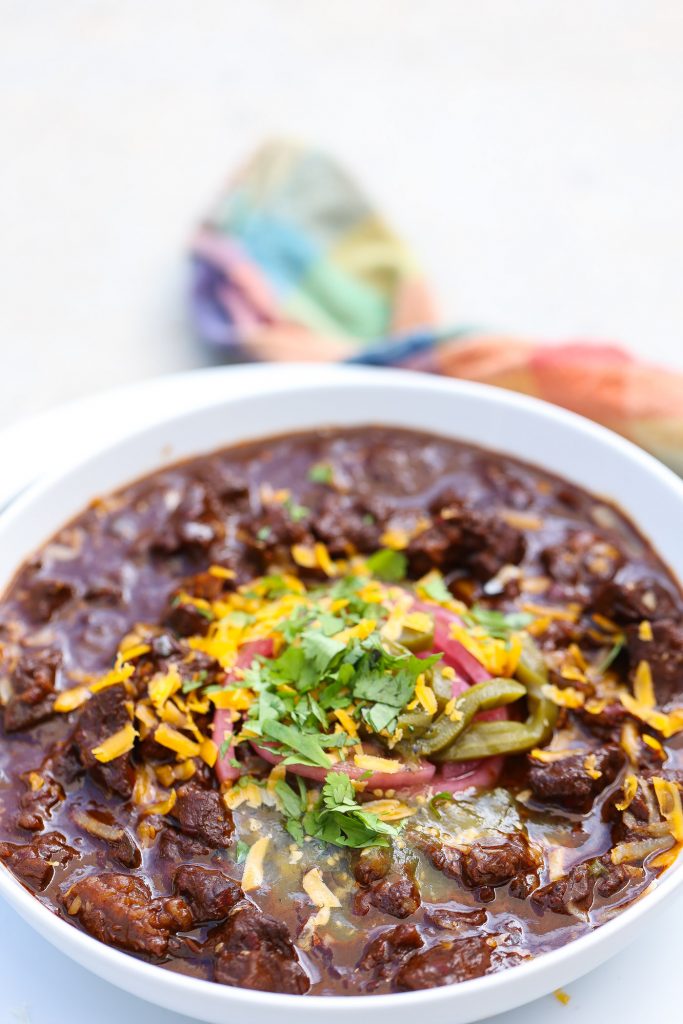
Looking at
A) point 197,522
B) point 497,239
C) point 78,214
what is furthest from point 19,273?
point 197,522

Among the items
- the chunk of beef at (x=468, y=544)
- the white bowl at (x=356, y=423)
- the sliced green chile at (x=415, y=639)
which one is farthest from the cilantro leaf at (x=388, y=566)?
the white bowl at (x=356, y=423)

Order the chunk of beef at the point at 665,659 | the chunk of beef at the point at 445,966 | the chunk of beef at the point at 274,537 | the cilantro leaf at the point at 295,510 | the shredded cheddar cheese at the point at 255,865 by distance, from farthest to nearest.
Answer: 1. the cilantro leaf at the point at 295,510
2. the chunk of beef at the point at 274,537
3. the chunk of beef at the point at 665,659
4. the shredded cheddar cheese at the point at 255,865
5. the chunk of beef at the point at 445,966

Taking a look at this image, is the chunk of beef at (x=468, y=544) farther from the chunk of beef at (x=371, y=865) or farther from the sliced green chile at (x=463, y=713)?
the chunk of beef at (x=371, y=865)

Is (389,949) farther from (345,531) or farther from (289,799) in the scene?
(345,531)

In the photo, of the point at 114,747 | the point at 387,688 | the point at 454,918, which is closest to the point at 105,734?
the point at 114,747

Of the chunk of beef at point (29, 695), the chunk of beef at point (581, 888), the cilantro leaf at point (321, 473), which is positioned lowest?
the chunk of beef at point (581, 888)

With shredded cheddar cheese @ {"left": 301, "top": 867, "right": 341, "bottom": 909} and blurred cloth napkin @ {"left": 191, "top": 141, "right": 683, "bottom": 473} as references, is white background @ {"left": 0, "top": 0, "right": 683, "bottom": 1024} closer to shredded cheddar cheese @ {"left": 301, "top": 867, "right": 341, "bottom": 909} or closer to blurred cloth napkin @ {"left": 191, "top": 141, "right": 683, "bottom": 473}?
blurred cloth napkin @ {"left": 191, "top": 141, "right": 683, "bottom": 473}
